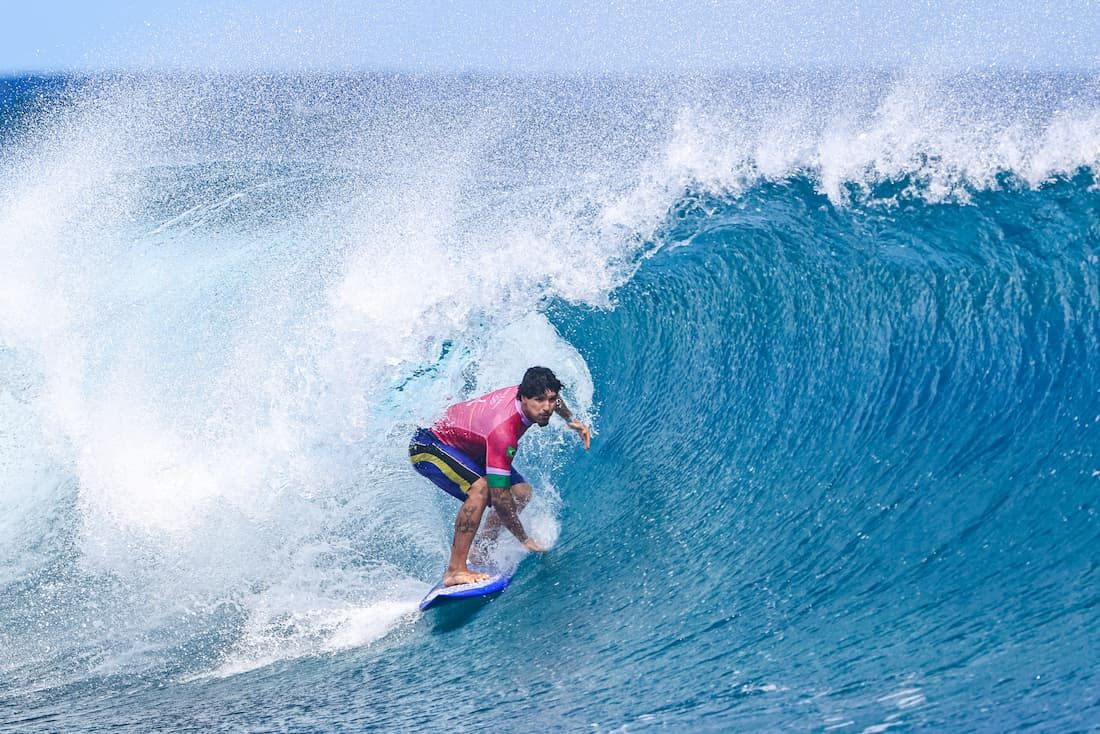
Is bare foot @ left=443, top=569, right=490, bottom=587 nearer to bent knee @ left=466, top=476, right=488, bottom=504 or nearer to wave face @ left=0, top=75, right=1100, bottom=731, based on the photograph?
wave face @ left=0, top=75, right=1100, bottom=731

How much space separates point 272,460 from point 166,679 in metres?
2.00

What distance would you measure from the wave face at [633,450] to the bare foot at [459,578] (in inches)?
7.3

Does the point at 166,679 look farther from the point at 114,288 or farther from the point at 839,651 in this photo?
the point at 114,288

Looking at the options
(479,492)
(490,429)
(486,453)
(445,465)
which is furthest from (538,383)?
(445,465)

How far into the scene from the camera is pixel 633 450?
7.46m

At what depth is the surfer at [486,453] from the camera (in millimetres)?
5724

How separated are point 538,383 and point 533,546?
4.16ft

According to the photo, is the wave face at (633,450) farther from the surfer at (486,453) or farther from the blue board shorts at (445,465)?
the blue board shorts at (445,465)

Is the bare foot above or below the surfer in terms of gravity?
below

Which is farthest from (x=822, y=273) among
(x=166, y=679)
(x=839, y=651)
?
(x=166, y=679)

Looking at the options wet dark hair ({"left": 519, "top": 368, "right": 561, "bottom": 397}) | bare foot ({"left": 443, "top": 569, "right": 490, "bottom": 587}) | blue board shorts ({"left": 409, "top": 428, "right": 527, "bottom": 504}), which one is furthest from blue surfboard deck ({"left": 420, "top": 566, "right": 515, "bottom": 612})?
wet dark hair ({"left": 519, "top": 368, "right": 561, "bottom": 397})

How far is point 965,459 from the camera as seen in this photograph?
5.89 m

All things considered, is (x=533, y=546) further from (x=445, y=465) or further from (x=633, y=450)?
(x=633, y=450)

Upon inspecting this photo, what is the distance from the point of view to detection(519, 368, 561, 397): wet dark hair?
5648mm
